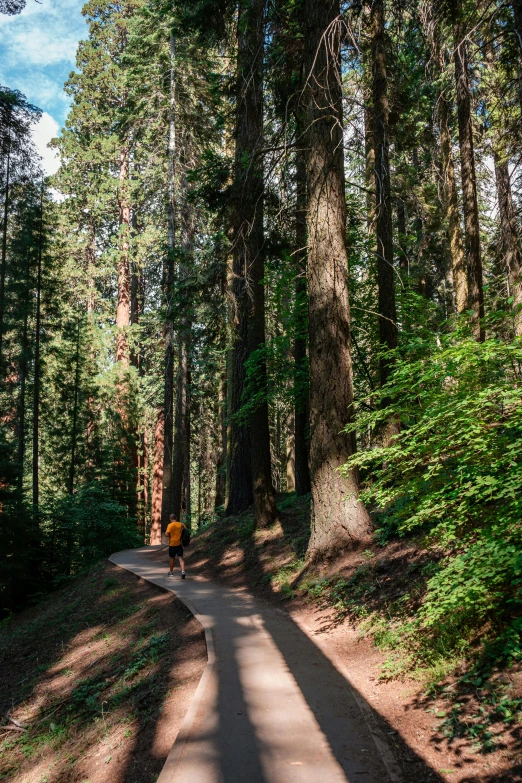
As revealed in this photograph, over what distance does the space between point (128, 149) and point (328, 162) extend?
826 inches

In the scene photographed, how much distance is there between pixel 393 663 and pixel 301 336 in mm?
7638

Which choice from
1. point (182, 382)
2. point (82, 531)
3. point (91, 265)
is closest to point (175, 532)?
point (182, 382)

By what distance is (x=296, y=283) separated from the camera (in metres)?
12.5

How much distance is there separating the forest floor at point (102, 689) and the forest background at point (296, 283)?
2638 mm

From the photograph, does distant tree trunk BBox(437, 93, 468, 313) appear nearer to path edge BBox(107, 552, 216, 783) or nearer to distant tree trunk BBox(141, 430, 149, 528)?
path edge BBox(107, 552, 216, 783)

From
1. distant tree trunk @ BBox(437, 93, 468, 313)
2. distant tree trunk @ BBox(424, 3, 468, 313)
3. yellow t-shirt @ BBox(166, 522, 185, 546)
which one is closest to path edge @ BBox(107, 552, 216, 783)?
yellow t-shirt @ BBox(166, 522, 185, 546)

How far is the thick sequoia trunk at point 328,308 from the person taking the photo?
26.2ft

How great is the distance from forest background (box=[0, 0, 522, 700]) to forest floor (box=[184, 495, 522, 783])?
1.16 ft

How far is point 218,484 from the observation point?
28.2 metres

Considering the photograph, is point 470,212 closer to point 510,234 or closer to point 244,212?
point 510,234

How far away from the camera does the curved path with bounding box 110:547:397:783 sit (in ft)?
11.5

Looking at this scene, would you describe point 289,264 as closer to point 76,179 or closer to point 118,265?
point 118,265

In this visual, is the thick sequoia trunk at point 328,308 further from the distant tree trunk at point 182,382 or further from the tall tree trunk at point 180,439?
the tall tree trunk at point 180,439

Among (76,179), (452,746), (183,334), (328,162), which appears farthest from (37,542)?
(76,179)
